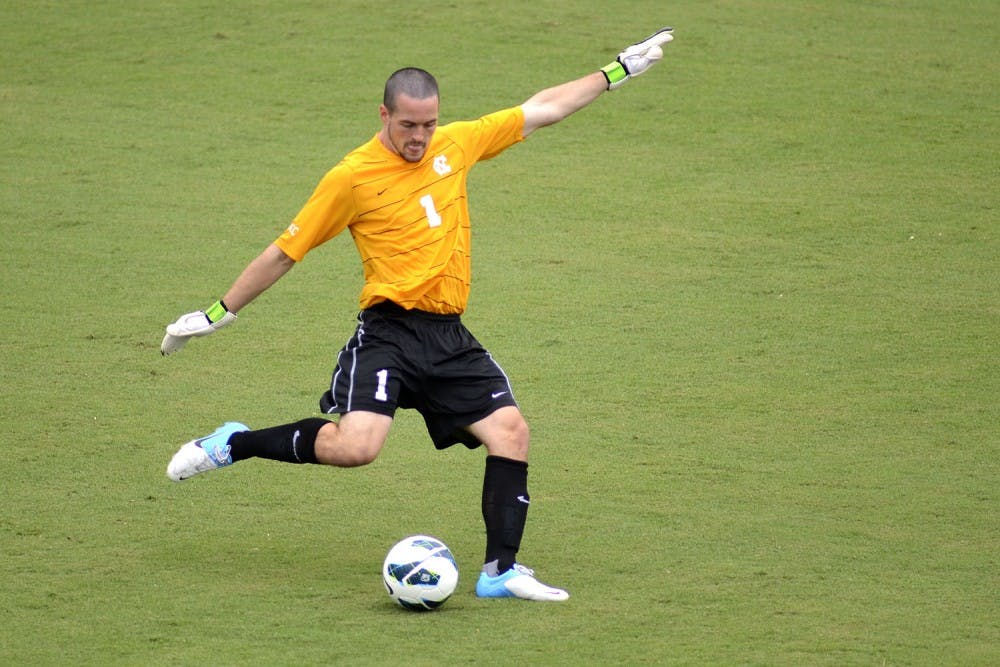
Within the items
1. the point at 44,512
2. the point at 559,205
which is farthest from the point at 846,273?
the point at 44,512

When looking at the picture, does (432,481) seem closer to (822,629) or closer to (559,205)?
(822,629)

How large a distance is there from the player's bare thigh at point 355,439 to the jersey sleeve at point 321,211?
0.73 meters

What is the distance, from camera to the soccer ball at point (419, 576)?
224 inches

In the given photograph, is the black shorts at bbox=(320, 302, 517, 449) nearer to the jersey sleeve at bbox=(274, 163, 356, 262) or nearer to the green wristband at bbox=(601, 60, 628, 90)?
the jersey sleeve at bbox=(274, 163, 356, 262)

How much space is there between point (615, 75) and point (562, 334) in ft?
10.3

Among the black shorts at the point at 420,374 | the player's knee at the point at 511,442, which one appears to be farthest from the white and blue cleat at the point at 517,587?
the black shorts at the point at 420,374

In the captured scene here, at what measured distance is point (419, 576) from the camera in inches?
224

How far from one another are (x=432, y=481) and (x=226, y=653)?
7.35ft

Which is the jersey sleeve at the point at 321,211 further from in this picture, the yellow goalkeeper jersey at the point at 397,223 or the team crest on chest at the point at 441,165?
the team crest on chest at the point at 441,165

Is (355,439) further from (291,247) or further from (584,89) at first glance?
(584,89)

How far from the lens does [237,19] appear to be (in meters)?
15.9

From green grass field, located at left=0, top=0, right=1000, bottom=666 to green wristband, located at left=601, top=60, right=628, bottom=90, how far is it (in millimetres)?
2037

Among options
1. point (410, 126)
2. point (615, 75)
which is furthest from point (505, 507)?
point (615, 75)

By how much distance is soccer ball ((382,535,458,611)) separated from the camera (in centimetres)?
569
